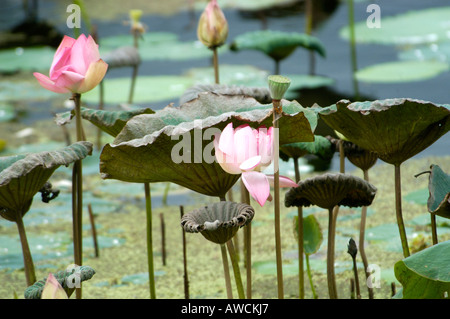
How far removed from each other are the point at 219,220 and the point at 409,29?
3.81m

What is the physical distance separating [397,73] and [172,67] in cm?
148

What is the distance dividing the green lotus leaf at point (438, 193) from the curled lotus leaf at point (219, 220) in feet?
1.06

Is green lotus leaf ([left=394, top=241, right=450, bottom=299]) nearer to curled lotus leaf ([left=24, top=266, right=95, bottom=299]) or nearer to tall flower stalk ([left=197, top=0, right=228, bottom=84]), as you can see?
curled lotus leaf ([left=24, top=266, right=95, bottom=299])

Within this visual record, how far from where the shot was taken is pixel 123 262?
194cm

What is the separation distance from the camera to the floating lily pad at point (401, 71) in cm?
355

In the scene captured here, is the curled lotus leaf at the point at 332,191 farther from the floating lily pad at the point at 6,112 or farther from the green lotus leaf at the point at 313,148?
the floating lily pad at the point at 6,112

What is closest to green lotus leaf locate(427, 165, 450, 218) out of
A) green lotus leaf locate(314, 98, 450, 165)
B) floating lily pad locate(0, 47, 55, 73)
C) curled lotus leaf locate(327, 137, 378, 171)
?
green lotus leaf locate(314, 98, 450, 165)

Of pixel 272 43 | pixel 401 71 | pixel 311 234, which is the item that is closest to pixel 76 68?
pixel 311 234

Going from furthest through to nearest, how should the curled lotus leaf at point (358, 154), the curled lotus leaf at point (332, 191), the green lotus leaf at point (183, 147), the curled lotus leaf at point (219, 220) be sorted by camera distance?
the curled lotus leaf at point (358, 154), the curled lotus leaf at point (332, 191), the green lotus leaf at point (183, 147), the curled lotus leaf at point (219, 220)

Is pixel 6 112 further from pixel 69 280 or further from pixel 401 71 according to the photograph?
pixel 69 280

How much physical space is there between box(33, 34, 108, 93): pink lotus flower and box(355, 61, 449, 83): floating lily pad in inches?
99.9

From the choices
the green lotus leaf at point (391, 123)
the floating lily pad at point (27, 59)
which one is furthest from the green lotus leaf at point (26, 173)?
the floating lily pad at point (27, 59)

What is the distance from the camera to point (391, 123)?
1159mm

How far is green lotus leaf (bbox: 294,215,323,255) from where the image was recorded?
1.49 m
